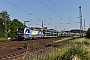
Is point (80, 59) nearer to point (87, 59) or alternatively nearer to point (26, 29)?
point (87, 59)

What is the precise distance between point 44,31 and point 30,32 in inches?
816

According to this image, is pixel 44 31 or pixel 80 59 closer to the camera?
pixel 80 59

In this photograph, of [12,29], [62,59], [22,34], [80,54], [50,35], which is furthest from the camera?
[12,29]

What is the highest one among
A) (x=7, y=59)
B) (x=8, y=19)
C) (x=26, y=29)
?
A: (x=8, y=19)

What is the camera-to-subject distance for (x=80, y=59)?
13.1 metres

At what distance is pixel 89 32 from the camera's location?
217ft

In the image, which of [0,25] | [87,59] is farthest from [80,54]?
[0,25]

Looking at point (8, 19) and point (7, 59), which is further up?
point (8, 19)

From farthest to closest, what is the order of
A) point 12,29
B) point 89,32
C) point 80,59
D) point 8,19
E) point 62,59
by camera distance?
1. point 8,19
2. point 12,29
3. point 89,32
4. point 80,59
5. point 62,59

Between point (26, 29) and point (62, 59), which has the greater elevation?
point (26, 29)

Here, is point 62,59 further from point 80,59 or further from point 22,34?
point 22,34

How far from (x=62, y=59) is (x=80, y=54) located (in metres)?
3.46

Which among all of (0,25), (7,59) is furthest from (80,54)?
(0,25)

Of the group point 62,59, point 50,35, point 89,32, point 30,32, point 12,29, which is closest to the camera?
point 62,59
